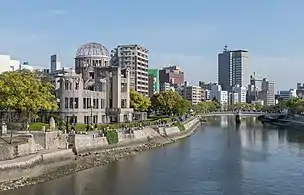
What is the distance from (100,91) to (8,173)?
4272 cm

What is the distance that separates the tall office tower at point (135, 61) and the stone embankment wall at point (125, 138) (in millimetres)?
62645

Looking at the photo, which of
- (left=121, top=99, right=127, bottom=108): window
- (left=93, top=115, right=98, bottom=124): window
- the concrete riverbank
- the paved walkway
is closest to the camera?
the concrete riverbank

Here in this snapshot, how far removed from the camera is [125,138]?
188 feet

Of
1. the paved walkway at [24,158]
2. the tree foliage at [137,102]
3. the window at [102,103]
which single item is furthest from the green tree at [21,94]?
the tree foliage at [137,102]

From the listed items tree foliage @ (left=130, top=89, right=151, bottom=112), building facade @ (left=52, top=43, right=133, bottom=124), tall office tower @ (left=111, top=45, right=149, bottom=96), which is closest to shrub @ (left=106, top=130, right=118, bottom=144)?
building facade @ (left=52, top=43, right=133, bottom=124)

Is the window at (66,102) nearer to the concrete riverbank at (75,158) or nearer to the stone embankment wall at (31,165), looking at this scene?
the concrete riverbank at (75,158)

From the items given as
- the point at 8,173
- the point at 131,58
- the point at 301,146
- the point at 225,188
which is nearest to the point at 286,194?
the point at 225,188

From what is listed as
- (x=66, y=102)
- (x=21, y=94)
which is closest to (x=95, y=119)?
(x=66, y=102)

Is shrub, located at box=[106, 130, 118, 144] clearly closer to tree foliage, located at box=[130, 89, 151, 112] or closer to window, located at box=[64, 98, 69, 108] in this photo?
window, located at box=[64, 98, 69, 108]

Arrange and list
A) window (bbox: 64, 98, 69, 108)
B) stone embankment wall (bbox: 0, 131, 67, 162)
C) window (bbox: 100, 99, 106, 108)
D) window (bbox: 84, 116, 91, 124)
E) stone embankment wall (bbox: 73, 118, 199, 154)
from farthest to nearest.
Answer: window (bbox: 100, 99, 106, 108), window (bbox: 84, 116, 91, 124), window (bbox: 64, 98, 69, 108), stone embankment wall (bbox: 73, 118, 199, 154), stone embankment wall (bbox: 0, 131, 67, 162)

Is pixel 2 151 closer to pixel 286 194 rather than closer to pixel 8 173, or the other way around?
pixel 8 173

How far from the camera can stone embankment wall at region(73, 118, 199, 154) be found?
153 feet

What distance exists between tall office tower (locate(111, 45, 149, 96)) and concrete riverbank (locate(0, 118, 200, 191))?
74.3 m

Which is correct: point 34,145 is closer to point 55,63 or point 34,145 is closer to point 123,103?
point 123,103
